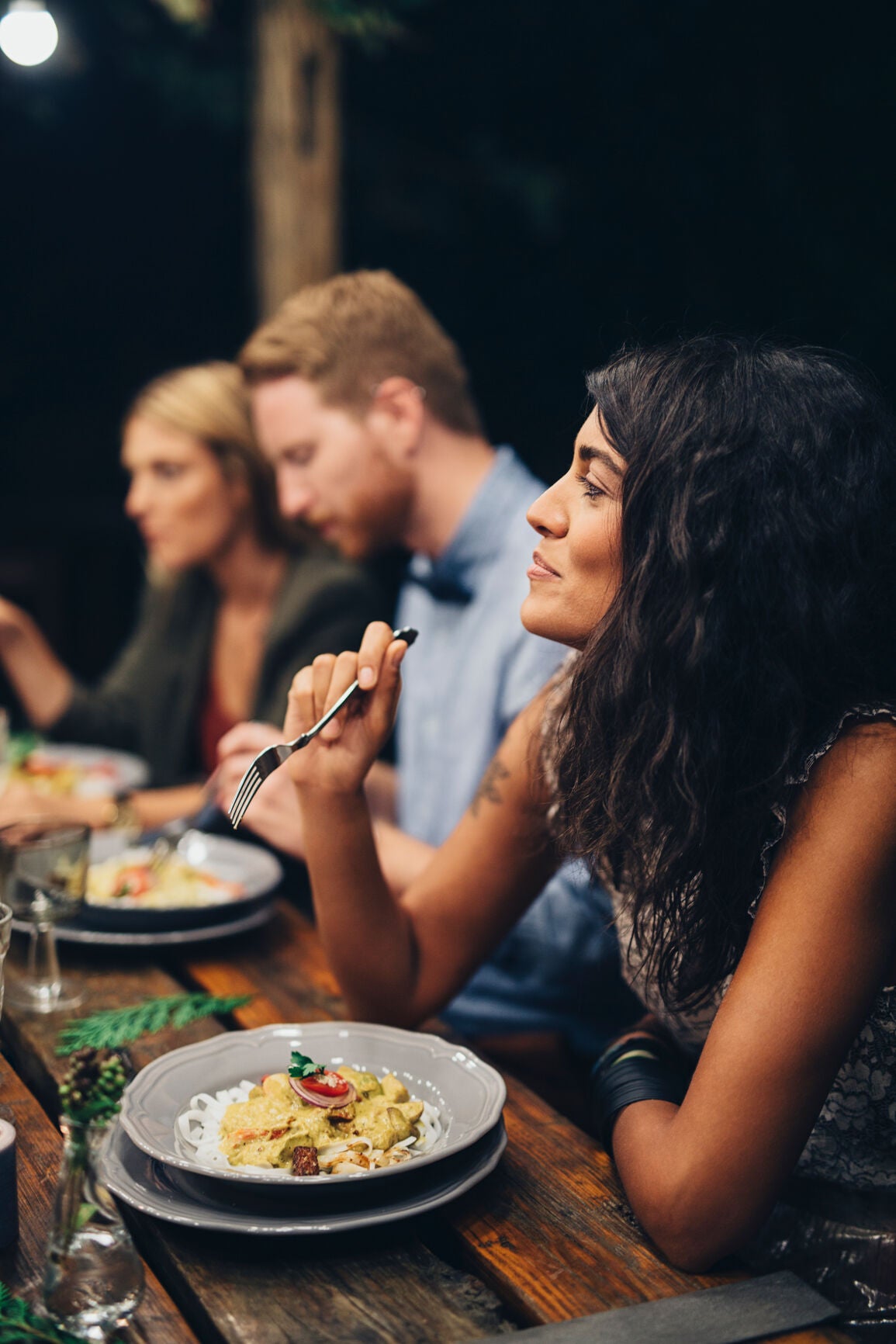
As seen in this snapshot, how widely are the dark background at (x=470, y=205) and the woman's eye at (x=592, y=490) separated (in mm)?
3568

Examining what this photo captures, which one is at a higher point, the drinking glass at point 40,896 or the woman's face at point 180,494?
the woman's face at point 180,494

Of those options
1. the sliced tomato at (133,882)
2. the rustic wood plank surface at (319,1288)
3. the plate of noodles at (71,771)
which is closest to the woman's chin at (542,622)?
the rustic wood plank surface at (319,1288)

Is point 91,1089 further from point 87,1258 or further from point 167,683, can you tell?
point 167,683

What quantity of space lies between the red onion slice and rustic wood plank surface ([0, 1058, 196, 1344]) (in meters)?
0.19

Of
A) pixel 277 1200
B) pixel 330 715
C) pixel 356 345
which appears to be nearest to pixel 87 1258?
pixel 277 1200

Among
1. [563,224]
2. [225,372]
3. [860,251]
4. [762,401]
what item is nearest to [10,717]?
[225,372]

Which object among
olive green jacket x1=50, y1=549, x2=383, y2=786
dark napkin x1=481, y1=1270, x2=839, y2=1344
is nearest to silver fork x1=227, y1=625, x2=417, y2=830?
dark napkin x1=481, y1=1270, x2=839, y2=1344

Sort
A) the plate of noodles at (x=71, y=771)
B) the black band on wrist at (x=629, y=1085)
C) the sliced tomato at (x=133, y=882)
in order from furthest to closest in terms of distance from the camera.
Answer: the plate of noodles at (x=71, y=771)
the sliced tomato at (x=133, y=882)
the black band on wrist at (x=629, y=1085)

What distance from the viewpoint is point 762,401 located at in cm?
122

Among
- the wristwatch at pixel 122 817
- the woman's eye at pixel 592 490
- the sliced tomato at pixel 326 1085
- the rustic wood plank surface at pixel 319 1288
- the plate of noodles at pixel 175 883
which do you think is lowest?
the wristwatch at pixel 122 817

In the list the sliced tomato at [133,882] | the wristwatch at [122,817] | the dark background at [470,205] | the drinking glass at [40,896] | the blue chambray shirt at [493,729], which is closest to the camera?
the drinking glass at [40,896]

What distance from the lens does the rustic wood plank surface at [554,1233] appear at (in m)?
0.98

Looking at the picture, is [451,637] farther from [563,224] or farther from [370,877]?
[563,224]

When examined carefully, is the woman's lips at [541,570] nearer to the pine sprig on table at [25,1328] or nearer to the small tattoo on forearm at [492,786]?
the small tattoo on forearm at [492,786]
